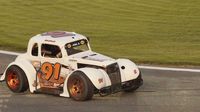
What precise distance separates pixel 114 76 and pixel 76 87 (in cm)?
116

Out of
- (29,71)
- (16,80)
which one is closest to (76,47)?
(29,71)

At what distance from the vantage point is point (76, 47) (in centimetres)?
1593

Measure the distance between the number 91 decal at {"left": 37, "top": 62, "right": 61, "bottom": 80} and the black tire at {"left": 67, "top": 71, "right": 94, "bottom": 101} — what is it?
0.68 metres

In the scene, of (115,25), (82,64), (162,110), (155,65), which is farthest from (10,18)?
(162,110)

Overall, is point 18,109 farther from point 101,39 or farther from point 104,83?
point 101,39

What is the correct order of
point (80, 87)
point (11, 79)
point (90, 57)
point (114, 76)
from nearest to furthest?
1. point (80, 87)
2. point (114, 76)
3. point (90, 57)
4. point (11, 79)

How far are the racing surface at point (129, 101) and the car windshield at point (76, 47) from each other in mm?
1452

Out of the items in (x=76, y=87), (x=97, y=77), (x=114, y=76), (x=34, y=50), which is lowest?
(x=76, y=87)

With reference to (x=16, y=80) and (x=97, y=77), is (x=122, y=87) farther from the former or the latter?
(x=16, y=80)

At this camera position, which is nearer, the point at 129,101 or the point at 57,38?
the point at 129,101

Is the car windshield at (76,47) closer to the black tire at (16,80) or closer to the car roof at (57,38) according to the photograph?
the car roof at (57,38)

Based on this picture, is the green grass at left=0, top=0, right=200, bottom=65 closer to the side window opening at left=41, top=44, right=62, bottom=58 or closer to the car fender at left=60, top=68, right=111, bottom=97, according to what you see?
the side window opening at left=41, top=44, right=62, bottom=58

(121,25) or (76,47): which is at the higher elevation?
(76,47)

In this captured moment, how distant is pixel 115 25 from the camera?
26141 mm
